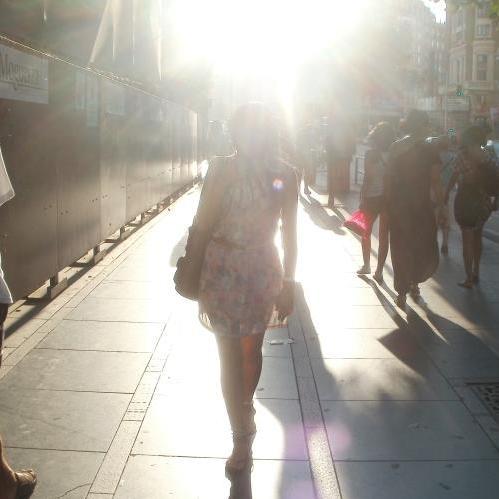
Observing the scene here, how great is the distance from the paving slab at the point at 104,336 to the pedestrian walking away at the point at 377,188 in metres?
3.11

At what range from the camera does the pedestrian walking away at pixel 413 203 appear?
7926 mm

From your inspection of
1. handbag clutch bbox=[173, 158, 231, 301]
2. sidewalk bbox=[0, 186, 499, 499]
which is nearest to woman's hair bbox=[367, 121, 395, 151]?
sidewalk bbox=[0, 186, 499, 499]

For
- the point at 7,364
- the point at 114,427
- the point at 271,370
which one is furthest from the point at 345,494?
the point at 7,364

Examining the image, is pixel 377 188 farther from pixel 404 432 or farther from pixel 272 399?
pixel 404 432

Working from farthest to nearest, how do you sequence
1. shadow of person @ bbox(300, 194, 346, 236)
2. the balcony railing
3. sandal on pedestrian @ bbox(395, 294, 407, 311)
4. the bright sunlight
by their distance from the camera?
the balcony railing → the bright sunlight → shadow of person @ bbox(300, 194, 346, 236) → sandal on pedestrian @ bbox(395, 294, 407, 311)

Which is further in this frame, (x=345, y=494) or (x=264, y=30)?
(x=264, y=30)

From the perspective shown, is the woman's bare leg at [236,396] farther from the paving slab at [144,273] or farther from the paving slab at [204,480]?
the paving slab at [144,273]

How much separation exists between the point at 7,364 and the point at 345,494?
9.64 feet

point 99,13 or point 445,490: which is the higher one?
point 99,13

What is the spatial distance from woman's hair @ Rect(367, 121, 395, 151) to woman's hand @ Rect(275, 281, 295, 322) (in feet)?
17.8

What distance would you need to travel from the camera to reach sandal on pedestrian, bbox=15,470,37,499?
3.63m

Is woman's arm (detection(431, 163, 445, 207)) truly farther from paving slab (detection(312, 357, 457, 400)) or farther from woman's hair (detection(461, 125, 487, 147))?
paving slab (detection(312, 357, 457, 400))

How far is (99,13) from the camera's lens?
47.4 ft

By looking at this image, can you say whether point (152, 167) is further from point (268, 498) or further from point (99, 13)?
point (268, 498)
